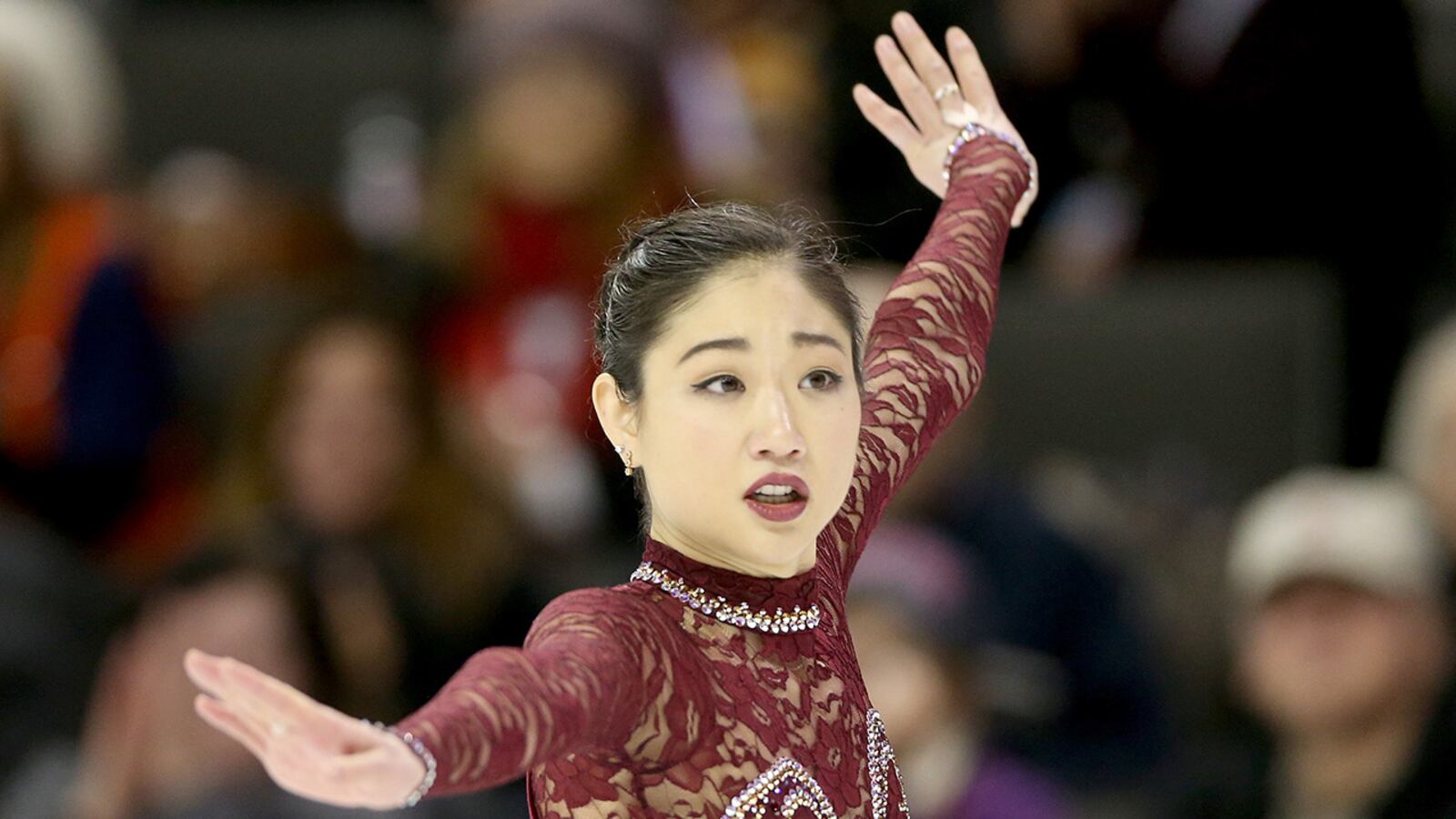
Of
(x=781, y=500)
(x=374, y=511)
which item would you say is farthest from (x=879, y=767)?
(x=374, y=511)

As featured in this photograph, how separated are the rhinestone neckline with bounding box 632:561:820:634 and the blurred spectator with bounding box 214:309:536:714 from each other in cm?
228

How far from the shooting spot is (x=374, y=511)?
4535 mm

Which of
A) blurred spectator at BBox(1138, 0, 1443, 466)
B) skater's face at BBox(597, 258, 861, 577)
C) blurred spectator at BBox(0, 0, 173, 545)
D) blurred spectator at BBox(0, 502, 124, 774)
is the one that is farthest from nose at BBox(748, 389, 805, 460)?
blurred spectator at BBox(0, 0, 173, 545)

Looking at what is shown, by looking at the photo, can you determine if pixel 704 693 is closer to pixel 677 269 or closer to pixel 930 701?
pixel 677 269

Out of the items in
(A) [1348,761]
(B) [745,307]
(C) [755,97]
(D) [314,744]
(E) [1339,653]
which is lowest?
(A) [1348,761]

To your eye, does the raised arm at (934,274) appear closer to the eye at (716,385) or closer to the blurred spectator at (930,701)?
the eye at (716,385)

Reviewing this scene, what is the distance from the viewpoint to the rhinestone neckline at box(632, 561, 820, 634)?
191cm

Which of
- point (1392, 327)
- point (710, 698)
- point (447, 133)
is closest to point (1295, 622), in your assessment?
point (1392, 327)

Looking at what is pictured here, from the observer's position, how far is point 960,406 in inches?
85.8

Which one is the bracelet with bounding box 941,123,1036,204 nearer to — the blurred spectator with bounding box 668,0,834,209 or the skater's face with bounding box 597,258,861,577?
the skater's face with bounding box 597,258,861,577

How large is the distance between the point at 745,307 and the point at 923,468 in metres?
2.94

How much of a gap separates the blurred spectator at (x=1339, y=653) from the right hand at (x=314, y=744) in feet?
10.5

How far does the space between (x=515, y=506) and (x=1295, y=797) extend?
1.71 meters

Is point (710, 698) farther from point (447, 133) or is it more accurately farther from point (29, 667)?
point (447, 133)
